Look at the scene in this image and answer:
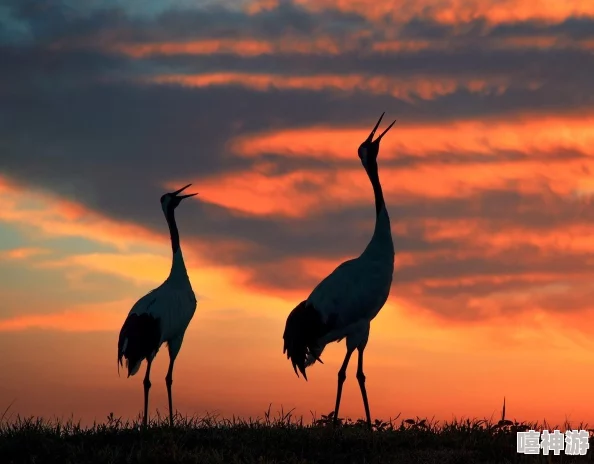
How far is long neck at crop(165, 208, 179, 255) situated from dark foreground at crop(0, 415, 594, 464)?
4726mm

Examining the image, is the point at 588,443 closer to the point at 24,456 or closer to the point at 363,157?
the point at 363,157

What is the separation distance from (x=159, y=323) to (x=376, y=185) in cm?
429

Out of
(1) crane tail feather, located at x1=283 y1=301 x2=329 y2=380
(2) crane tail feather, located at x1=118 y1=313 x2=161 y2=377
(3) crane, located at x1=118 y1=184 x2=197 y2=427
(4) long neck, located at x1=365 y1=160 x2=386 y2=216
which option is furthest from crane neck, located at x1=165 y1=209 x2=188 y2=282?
(4) long neck, located at x1=365 y1=160 x2=386 y2=216

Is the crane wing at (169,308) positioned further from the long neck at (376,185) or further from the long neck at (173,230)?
the long neck at (376,185)

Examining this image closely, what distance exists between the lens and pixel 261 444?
11.6 m

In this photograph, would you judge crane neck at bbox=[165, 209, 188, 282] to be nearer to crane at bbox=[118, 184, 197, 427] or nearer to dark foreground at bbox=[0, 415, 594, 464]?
crane at bbox=[118, 184, 197, 427]

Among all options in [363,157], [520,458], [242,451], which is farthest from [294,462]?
[363,157]

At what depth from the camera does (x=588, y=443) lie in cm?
1205

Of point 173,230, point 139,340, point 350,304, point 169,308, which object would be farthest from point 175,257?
point 350,304

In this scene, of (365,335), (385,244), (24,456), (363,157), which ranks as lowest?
(24,456)

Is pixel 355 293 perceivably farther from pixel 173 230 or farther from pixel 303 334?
pixel 173 230

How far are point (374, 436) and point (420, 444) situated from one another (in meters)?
0.61

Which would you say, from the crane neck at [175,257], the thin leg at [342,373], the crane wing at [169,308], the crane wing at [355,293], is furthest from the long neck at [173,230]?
the thin leg at [342,373]

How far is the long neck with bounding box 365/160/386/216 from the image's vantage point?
13.8m
